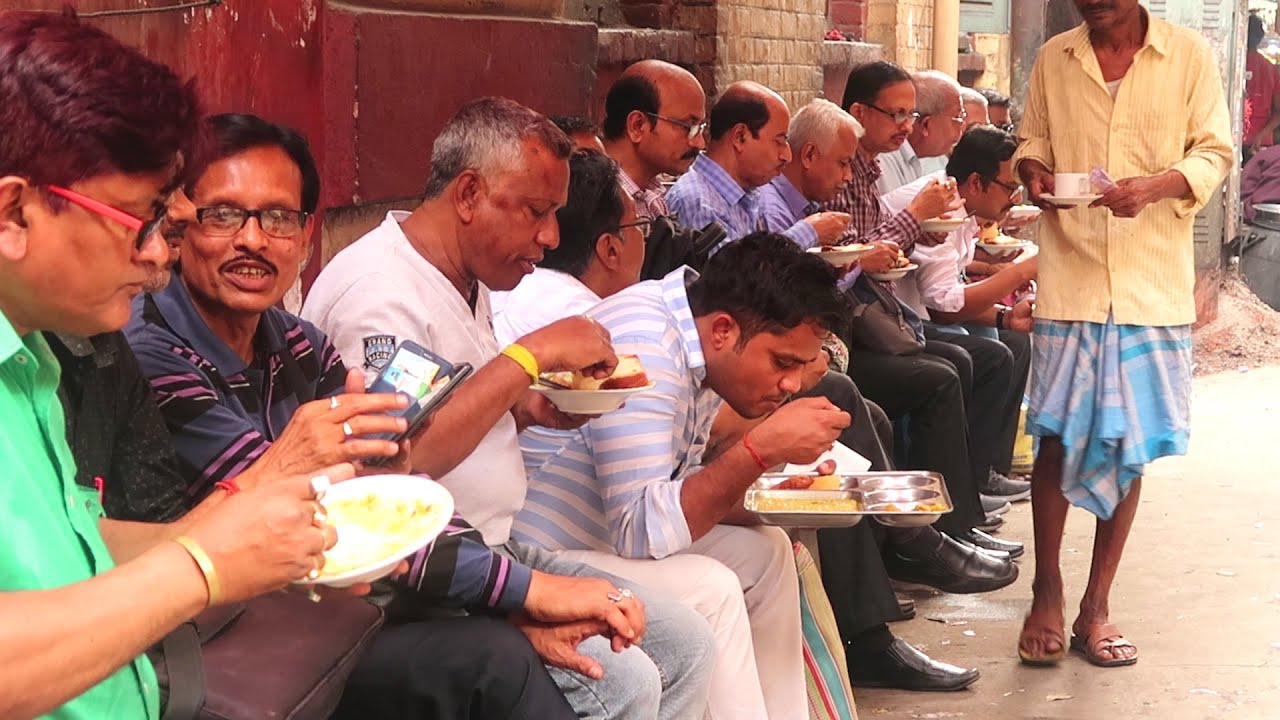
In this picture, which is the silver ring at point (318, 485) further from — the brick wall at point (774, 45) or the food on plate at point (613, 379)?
the brick wall at point (774, 45)

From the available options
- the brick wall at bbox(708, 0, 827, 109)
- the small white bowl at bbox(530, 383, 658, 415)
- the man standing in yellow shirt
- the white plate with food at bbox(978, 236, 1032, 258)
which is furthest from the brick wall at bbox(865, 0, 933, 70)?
the small white bowl at bbox(530, 383, 658, 415)

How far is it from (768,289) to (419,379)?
1.17m

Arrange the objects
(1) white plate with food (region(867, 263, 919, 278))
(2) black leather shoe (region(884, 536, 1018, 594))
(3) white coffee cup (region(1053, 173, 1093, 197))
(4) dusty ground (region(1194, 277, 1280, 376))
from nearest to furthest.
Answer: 1. (3) white coffee cup (region(1053, 173, 1093, 197))
2. (2) black leather shoe (region(884, 536, 1018, 594))
3. (1) white plate with food (region(867, 263, 919, 278))
4. (4) dusty ground (region(1194, 277, 1280, 376))

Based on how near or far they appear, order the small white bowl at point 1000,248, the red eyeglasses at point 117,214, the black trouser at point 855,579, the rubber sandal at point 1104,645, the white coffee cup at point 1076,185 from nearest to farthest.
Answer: the red eyeglasses at point 117,214 → the black trouser at point 855,579 → the white coffee cup at point 1076,185 → the rubber sandal at point 1104,645 → the small white bowl at point 1000,248

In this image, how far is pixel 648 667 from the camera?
2846 millimetres

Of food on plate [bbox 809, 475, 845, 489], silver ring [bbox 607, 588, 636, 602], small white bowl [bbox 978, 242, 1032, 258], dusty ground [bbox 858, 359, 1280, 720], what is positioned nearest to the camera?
silver ring [bbox 607, 588, 636, 602]

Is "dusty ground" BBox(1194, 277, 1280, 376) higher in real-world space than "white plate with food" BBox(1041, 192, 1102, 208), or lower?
lower

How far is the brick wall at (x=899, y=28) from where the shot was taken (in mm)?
10641

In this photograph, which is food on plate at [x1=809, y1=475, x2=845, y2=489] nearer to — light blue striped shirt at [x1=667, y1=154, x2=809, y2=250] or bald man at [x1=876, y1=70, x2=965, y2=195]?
light blue striped shirt at [x1=667, y1=154, x2=809, y2=250]

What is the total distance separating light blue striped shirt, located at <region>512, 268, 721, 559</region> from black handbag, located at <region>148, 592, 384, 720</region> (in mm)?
1090

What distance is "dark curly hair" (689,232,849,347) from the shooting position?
3.41 metres

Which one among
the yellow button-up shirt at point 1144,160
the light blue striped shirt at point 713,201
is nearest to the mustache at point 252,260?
the yellow button-up shirt at point 1144,160

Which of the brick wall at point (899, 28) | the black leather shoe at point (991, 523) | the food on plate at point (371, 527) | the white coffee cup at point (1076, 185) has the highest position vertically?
the brick wall at point (899, 28)

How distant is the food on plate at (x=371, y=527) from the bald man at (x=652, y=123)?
3630 millimetres
